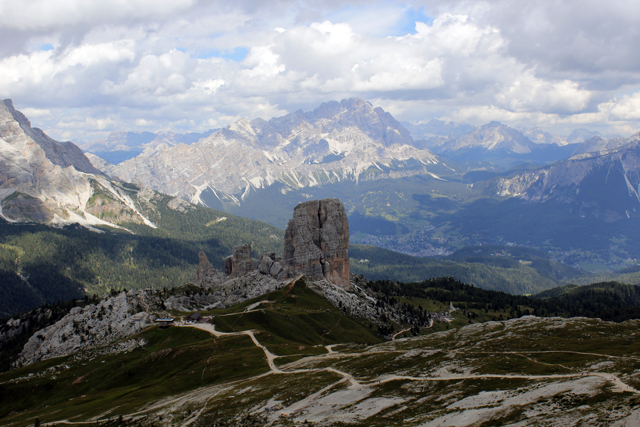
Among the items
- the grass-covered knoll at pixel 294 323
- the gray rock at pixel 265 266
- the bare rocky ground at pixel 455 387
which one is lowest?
the grass-covered knoll at pixel 294 323

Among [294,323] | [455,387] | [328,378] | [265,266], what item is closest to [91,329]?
[294,323]

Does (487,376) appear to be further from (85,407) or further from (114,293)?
(114,293)

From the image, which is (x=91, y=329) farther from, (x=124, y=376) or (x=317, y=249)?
(x=317, y=249)

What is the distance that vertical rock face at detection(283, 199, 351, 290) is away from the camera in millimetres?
188250

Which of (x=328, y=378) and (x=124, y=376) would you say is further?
(x=124, y=376)

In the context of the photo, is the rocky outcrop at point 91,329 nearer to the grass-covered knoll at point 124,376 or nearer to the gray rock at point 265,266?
the grass-covered knoll at point 124,376

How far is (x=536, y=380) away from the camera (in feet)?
203

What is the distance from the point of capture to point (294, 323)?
5408 inches

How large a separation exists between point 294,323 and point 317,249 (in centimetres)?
5600

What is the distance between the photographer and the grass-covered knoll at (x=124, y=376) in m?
87.8

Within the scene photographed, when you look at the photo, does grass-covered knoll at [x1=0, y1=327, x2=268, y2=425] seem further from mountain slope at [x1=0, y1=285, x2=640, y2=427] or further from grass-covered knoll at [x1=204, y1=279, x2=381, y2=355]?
grass-covered knoll at [x1=204, y1=279, x2=381, y2=355]

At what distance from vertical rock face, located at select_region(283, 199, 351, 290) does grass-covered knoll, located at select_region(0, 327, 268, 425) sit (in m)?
71.7

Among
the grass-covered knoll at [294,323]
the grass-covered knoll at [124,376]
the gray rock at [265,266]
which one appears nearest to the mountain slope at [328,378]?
the grass-covered knoll at [124,376]

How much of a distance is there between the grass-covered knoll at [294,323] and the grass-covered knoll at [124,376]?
10.6 metres
